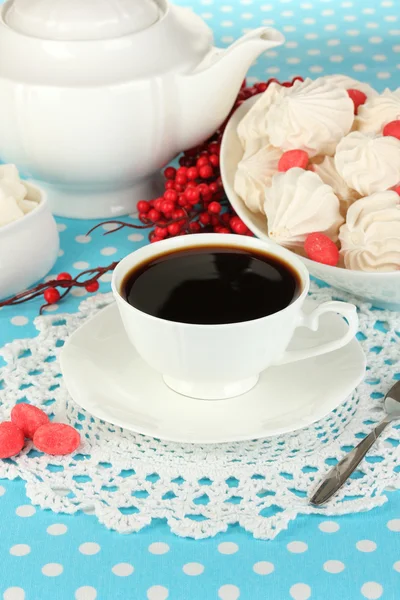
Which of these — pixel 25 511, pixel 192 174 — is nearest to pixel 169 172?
pixel 192 174

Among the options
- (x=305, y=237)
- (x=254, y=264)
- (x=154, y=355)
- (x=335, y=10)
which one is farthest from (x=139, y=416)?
(x=335, y=10)

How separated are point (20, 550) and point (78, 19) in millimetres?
560

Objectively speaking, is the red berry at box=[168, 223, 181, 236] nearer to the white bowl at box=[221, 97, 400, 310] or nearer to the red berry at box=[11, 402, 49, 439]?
the white bowl at box=[221, 97, 400, 310]

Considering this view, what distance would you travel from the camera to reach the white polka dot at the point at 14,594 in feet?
1.69

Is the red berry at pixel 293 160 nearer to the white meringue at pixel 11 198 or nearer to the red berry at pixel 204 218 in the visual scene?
the red berry at pixel 204 218

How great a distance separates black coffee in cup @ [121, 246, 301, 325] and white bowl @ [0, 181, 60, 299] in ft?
0.62

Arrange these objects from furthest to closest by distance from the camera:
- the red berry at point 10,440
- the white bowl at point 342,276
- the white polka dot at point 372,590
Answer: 1. the white bowl at point 342,276
2. the red berry at point 10,440
3. the white polka dot at point 372,590

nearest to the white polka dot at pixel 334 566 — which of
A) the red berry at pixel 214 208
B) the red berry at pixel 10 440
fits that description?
the red berry at pixel 10 440

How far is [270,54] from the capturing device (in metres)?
1.39

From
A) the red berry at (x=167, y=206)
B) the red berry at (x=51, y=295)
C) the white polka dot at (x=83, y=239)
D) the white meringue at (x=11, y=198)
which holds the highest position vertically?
the white meringue at (x=11, y=198)

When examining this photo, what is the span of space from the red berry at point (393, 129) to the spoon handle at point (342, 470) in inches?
13.4

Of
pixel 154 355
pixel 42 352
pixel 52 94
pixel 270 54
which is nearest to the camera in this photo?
pixel 154 355

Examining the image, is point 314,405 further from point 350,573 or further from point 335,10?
point 335,10

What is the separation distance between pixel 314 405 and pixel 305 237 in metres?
0.23
